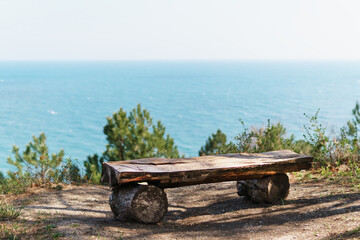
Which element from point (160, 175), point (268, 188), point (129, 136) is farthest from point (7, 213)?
point (129, 136)

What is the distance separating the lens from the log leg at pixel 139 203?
4.60m

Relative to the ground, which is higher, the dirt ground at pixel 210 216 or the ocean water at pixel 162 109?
the dirt ground at pixel 210 216

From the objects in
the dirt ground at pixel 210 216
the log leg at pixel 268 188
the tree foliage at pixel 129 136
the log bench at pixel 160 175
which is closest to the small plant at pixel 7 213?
the dirt ground at pixel 210 216

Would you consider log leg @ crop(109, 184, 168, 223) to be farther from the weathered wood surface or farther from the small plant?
the small plant

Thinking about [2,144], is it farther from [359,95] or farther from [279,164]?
[359,95]

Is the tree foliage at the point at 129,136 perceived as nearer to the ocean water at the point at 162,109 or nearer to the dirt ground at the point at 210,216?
the dirt ground at the point at 210,216

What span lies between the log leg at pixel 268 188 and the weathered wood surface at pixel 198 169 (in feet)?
0.69

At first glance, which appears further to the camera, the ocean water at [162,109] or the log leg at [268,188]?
the ocean water at [162,109]

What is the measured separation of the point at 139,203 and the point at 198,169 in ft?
3.00

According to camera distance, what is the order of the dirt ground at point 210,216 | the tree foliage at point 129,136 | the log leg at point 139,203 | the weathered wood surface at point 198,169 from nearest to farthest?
the dirt ground at point 210,216
the weathered wood surface at point 198,169
the log leg at point 139,203
the tree foliage at point 129,136

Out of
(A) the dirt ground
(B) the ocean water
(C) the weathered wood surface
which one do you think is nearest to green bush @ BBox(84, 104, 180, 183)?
(A) the dirt ground

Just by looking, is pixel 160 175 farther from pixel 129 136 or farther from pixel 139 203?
pixel 129 136

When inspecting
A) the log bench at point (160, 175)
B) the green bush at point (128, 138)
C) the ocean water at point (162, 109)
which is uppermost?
the log bench at point (160, 175)

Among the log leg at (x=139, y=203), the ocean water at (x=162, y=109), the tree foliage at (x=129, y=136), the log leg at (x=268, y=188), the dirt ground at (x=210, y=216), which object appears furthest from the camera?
the ocean water at (x=162, y=109)
